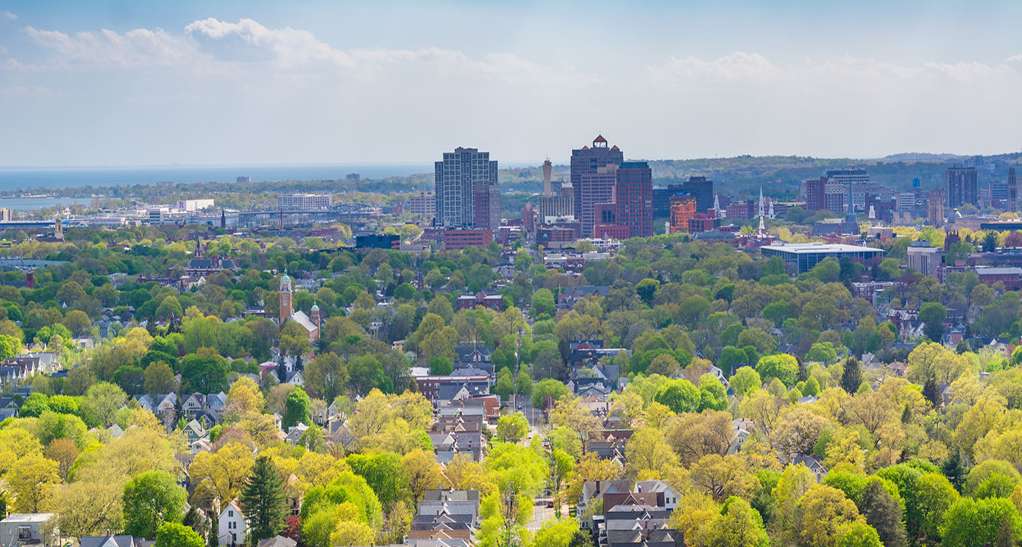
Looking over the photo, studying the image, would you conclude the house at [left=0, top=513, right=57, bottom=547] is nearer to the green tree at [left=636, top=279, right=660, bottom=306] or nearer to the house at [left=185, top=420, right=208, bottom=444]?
the house at [left=185, top=420, right=208, bottom=444]

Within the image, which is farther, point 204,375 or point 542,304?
point 542,304

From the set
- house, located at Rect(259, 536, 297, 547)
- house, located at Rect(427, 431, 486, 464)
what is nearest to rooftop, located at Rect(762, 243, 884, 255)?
house, located at Rect(427, 431, 486, 464)

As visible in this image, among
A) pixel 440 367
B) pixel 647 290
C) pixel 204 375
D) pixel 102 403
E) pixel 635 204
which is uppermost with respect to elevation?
pixel 635 204

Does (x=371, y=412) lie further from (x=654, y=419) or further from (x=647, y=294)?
(x=647, y=294)

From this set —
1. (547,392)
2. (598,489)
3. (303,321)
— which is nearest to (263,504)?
(598,489)

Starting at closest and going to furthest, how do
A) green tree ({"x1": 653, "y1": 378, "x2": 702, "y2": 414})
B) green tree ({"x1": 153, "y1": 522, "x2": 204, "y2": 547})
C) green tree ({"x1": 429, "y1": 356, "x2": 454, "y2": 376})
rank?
green tree ({"x1": 153, "y1": 522, "x2": 204, "y2": 547}) < green tree ({"x1": 653, "y1": 378, "x2": 702, "y2": 414}) < green tree ({"x1": 429, "y1": 356, "x2": 454, "y2": 376})

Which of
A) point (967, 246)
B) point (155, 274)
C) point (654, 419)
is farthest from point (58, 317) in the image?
point (967, 246)

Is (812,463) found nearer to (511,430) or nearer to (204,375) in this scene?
(511,430)
